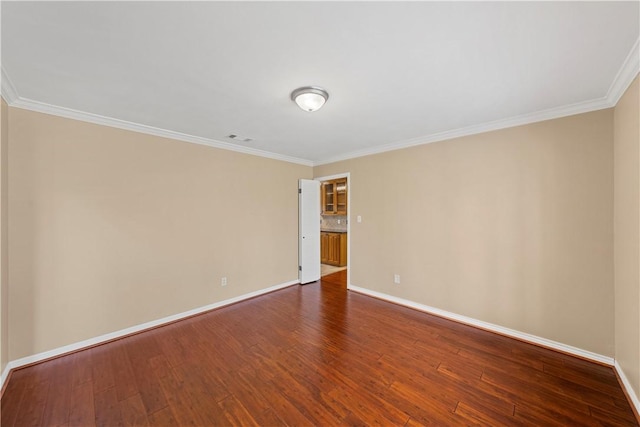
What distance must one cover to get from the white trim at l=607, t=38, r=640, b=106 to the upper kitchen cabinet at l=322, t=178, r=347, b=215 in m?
4.41

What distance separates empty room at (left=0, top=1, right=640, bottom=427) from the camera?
1438 millimetres

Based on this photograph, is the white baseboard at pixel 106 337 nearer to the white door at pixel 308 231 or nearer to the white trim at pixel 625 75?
the white door at pixel 308 231

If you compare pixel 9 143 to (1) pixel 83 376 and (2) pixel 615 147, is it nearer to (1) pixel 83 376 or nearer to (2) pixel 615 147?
(1) pixel 83 376

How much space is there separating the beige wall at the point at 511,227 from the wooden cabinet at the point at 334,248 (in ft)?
7.06

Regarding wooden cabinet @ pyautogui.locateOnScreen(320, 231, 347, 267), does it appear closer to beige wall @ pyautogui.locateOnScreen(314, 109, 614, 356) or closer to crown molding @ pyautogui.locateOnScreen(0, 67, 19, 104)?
beige wall @ pyautogui.locateOnScreen(314, 109, 614, 356)

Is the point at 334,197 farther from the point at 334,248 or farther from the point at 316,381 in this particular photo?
the point at 316,381

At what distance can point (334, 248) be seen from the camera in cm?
615

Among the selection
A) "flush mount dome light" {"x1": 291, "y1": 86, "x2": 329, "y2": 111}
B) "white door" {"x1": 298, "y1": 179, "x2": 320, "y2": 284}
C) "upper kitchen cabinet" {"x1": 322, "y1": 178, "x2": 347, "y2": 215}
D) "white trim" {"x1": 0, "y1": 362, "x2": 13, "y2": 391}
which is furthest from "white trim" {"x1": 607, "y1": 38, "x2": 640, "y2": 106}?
"white trim" {"x1": 0, "y1": 362, "x2": 13, "y2": 391}

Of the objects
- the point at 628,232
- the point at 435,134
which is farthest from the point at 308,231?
the point at 628,232

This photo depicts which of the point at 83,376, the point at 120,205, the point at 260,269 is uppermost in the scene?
the point at 120,205

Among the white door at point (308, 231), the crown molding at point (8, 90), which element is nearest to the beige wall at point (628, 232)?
the white door at point (308, 231)

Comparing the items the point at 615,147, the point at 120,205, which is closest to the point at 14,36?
the point at 120,205

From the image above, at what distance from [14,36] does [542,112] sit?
417 cm

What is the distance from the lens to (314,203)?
15.8 feet
